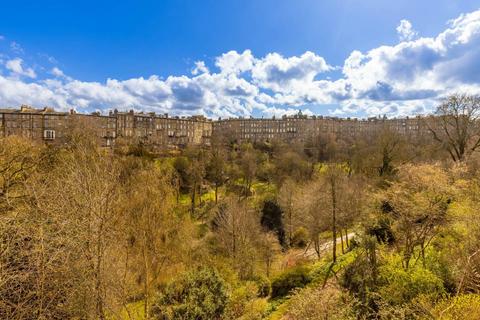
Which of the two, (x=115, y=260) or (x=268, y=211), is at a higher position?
(x=115, y=260)

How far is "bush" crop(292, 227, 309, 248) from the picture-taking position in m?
32.5

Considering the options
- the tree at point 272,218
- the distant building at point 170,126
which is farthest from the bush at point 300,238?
the distant building at point 170,126

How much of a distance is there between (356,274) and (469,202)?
6.72 meters

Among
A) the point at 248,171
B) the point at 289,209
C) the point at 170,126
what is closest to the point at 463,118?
the point at 289,209

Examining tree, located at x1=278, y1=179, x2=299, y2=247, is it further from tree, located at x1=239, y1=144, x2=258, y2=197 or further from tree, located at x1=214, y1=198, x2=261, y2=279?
tree, located at x1=239, y1=144, x2=258, y2=197

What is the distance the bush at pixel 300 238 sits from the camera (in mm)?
32516

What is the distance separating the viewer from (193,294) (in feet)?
36.0

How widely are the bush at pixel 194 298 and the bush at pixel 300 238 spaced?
22242 millimetres

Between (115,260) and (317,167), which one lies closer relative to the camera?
(115,260)

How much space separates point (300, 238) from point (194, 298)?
23.7 meters

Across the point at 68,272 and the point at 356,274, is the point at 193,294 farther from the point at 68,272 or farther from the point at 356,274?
the point at 356,274

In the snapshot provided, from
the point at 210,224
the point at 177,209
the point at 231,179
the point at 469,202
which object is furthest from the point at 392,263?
the point at 231,179

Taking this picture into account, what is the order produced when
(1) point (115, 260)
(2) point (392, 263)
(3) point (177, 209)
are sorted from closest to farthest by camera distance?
(1) point (115, 260) < (2) point (392, 263) < (3) point (177, 209)

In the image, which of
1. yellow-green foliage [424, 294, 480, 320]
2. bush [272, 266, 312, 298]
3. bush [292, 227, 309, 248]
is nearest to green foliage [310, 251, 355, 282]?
bush [272, 266, 312, 298]
